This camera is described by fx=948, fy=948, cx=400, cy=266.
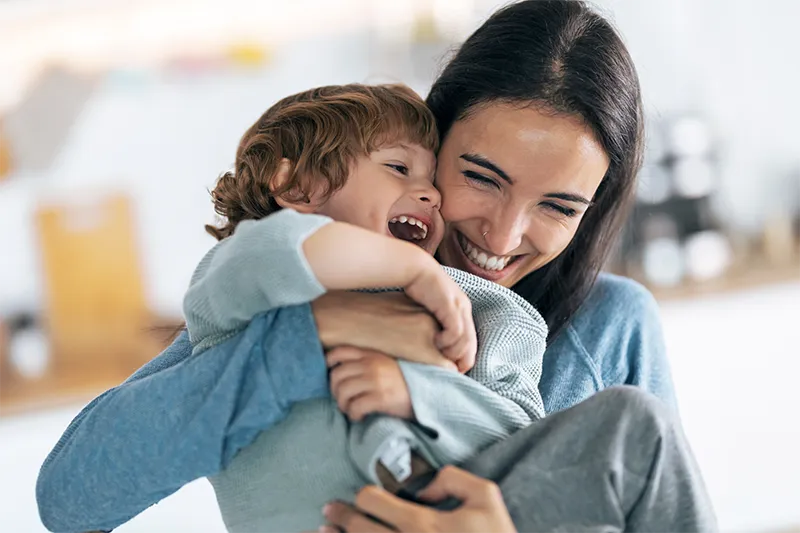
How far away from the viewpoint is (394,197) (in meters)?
1.21

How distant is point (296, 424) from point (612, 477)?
34 cm

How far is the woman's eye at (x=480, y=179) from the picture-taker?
129 cm

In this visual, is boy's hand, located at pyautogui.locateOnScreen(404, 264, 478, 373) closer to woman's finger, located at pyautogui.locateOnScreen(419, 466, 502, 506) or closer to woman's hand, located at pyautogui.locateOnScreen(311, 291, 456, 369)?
woman's hand, located at pyautogui.locateOnScreen(311, 291, 456, 369)

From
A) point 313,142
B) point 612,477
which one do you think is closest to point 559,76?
point 313,142

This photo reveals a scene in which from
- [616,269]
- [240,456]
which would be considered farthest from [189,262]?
[240,456]

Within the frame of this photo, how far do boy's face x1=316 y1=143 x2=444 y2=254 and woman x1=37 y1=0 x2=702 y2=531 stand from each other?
0.12 feet

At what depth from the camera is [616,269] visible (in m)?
3.73

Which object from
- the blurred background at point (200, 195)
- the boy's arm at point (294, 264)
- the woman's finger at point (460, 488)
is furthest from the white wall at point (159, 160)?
the woman's finger at point (460, 488)

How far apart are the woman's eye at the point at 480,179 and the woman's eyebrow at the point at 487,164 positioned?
15mm

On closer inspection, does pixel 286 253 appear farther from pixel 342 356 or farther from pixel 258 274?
pixel 342 356

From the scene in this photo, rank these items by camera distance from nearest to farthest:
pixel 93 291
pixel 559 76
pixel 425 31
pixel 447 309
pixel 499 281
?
pixel 447 309 < pixel 559 76 < pixel 499 281 < pixel 93 291 < pixel 425 31

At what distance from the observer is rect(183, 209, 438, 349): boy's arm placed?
97 cm

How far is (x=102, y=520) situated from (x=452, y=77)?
2.52ft

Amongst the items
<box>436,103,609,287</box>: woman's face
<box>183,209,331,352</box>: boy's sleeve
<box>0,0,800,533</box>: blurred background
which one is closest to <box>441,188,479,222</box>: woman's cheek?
<box>436,103,609,287</box>: woman's face
